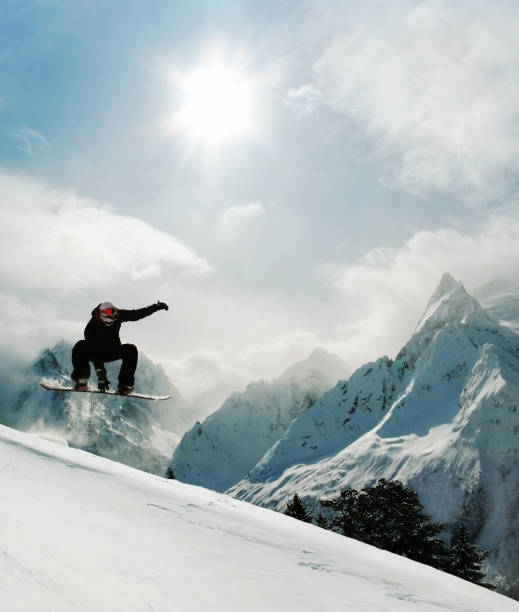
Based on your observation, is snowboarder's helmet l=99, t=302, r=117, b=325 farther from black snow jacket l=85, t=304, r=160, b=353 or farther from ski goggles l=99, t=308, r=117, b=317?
black snow jacket l=85, t=304, r=160, b=353

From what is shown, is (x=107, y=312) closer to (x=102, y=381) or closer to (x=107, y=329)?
(x=107, y=329)

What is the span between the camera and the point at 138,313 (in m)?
12.2

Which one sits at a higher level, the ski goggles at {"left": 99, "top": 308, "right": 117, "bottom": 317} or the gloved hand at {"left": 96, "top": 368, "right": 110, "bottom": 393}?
the ski goggles at {"left": 99, "top": 308, "right": 117, "bottom": 317}

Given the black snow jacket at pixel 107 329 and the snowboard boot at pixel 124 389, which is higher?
the black snow jacket at pixel 107 329

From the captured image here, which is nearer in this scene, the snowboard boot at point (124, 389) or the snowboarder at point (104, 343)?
the snowboarder at point (104, 343)

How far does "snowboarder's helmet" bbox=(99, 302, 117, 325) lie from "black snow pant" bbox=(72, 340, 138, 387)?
0.79m

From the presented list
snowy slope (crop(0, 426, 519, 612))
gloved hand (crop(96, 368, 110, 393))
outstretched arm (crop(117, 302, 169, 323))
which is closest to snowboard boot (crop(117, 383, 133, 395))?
gloved hand (crop(96, 368, 110, 393))

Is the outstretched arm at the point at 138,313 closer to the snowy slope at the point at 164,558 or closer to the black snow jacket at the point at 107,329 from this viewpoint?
the black snow jacket at the point at 107,329

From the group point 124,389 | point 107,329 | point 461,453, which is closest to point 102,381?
point 124,389

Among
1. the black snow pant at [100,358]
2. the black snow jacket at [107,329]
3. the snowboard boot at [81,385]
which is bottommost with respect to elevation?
the snowboard boot at [81,385]

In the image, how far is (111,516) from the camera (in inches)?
267

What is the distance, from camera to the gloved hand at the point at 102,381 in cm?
1239

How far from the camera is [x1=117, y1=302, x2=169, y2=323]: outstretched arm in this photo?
1212cm

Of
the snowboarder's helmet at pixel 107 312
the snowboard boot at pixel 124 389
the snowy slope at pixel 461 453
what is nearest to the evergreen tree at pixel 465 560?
the snowboard boot at pixel 124 389
